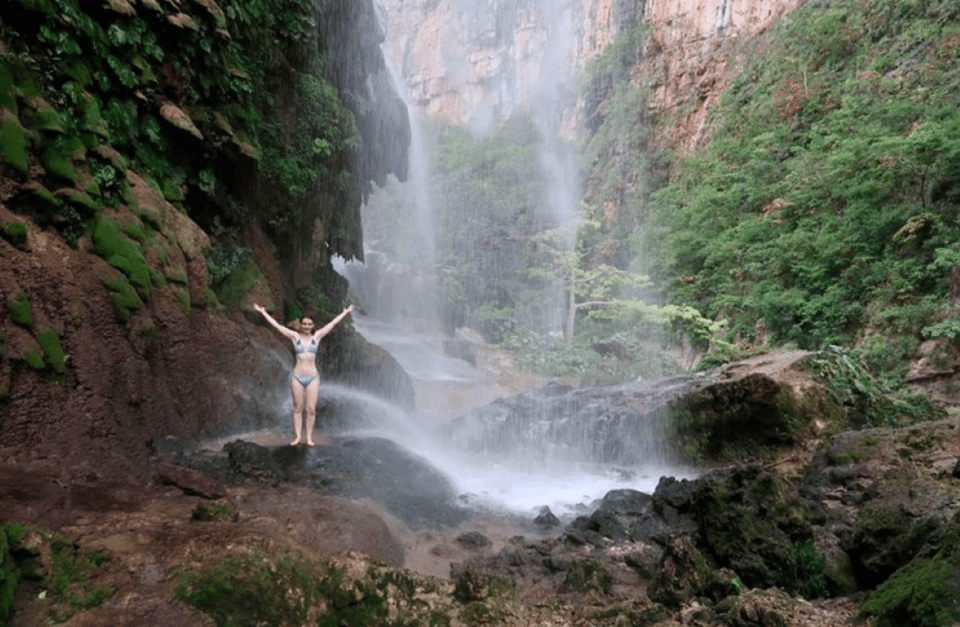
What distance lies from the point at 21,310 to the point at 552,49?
4813 centimetres

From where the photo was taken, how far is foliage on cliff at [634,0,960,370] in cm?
1045

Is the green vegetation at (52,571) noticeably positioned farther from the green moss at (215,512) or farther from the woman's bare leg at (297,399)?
the woman's bare leg at (297,399)

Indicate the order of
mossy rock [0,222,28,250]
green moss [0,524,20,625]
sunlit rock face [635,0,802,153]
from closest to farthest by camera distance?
green moss [0,524,20,625] < mossy rock [0,222,28,250] < sunlit rock face [635,0,802,153]

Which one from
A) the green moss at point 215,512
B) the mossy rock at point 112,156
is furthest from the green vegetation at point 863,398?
the mossy rock at point 112,156

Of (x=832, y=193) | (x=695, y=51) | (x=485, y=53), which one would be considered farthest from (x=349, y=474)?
(x=485, y=53)

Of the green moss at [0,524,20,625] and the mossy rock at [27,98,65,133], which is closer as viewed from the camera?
the green moss at [0,524,20,625]

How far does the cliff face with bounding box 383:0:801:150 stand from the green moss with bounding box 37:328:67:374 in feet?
79.8

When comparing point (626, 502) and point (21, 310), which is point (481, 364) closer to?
point (626, 502)

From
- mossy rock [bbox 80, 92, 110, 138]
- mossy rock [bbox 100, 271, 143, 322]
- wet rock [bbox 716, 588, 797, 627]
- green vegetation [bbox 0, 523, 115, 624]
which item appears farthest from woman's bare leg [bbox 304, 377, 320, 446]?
wet rock [bbox 716, 588, 797, 627]

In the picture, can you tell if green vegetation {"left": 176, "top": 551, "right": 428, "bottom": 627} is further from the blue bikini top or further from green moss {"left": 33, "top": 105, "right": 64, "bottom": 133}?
green moss {"left": 33, "top": 105, "right": 64, "bottom": 133}

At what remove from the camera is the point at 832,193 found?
1295 centimetres

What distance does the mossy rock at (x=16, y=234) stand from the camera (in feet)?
15.4

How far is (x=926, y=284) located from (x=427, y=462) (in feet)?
34.8

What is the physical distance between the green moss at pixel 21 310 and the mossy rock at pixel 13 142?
52.8 inches
